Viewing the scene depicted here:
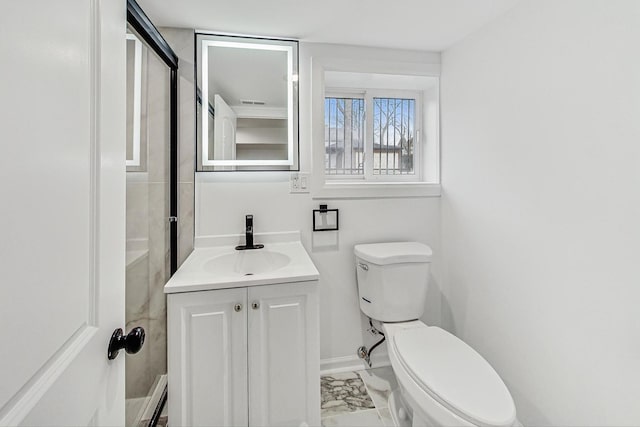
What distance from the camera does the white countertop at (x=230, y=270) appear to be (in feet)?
3.79

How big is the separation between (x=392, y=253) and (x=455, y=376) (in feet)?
2.14

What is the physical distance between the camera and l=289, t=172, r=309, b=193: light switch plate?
5.73 ft

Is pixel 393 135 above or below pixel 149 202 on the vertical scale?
above

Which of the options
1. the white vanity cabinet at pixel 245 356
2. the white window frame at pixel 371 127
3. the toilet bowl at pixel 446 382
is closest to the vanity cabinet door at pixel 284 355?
the white vanity cabinet at pixel 245 356

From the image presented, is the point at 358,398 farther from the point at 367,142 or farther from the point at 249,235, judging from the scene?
the point at 367,142

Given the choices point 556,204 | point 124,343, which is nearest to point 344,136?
point 556,204

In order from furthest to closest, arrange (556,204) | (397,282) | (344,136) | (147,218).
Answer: (344,136)
(397,282)
(147,218)
(556,204)

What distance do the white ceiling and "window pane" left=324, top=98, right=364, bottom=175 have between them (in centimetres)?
38

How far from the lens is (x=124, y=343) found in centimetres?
59

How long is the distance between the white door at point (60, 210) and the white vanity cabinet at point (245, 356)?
54cm

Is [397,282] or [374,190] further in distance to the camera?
[374,190]

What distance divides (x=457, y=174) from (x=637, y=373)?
1144 millimetres

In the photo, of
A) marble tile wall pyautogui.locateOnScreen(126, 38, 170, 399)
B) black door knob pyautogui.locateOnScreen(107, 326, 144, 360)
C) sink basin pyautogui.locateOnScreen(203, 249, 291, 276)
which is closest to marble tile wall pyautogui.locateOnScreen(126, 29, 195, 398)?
marble tile wall pyautogui.locateOnScreen(126, 38, 170, 399)

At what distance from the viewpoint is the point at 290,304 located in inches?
48.6
